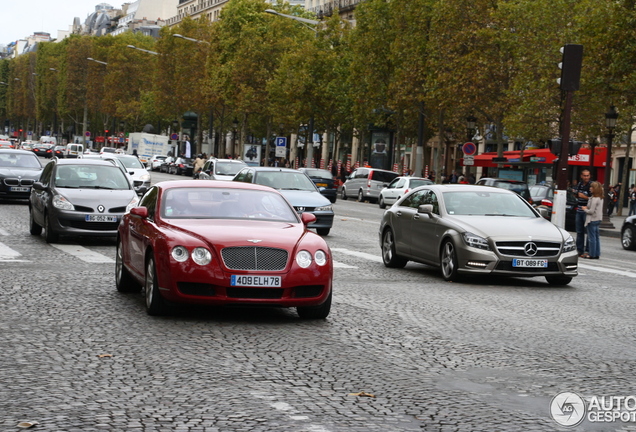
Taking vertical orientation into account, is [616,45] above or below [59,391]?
above

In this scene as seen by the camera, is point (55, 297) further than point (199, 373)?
Yes

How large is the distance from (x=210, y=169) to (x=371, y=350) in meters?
31.6

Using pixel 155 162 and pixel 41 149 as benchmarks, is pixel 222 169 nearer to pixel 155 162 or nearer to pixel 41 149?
pixel 155 162

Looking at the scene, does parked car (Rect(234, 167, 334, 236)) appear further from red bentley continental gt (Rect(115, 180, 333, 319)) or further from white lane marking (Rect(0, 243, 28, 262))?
red bentley continental gt (Rect(115, 180, 333, 319))

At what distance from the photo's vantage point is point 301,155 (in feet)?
371

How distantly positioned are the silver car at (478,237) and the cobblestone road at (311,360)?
1001 millimetres

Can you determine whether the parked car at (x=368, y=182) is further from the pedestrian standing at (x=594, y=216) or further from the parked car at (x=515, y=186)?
the pedestrian standing at (x=594, y=216)

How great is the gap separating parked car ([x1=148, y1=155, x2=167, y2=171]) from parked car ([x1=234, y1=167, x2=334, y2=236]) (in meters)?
64.0

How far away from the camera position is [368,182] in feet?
175

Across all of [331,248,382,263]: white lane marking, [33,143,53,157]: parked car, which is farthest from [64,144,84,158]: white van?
[331,248,382,263]: white lane marking

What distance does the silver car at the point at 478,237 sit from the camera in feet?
47.6

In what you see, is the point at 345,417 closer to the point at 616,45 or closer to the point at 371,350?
the point at 371,350

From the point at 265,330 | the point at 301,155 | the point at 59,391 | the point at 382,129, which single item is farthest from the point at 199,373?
the point at 301,155

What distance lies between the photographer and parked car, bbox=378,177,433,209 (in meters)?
44.6
